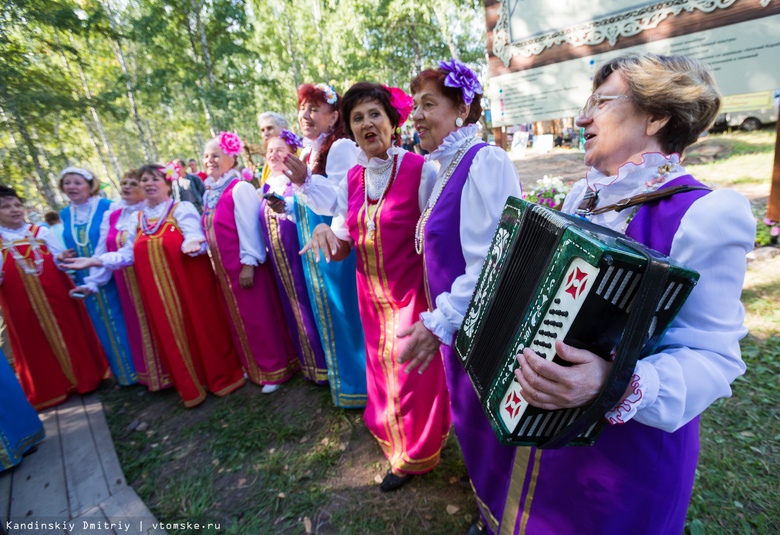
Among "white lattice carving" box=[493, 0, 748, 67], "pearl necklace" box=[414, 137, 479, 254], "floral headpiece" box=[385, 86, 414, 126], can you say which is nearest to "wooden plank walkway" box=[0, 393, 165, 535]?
"pearl necklace" box=[414, 137, 479, 254]

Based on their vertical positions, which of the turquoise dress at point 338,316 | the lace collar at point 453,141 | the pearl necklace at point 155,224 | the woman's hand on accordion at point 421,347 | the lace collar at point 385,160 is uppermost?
the lace collar at point 453,141

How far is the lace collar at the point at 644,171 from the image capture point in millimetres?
1081

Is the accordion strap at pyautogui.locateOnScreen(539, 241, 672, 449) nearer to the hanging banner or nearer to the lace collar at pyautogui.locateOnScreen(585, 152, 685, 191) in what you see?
the lace collar at pyautogui.locateOnScreen(585, 152, 685, 191)

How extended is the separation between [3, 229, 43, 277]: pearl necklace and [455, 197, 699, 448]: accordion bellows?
472cm

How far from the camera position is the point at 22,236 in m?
3.71

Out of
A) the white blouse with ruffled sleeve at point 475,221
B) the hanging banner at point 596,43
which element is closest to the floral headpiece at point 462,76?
the white blouse with ruffled sleeve at point 475,221

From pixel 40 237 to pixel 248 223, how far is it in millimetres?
2389

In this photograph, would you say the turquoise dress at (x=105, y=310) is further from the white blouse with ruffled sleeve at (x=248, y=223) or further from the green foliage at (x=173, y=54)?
the green foliage at (x=173, y=54)

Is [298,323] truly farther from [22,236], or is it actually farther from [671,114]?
[671,114]

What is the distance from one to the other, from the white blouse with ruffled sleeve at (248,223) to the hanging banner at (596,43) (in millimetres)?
2482

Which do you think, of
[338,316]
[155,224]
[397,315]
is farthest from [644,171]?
[155,224]

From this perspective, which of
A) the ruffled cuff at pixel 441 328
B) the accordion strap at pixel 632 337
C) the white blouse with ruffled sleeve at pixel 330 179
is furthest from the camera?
the white blouse with ruffled sleeve at pixel 330 179

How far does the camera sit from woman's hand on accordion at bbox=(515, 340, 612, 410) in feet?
2.85

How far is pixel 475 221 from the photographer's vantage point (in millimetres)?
1604
